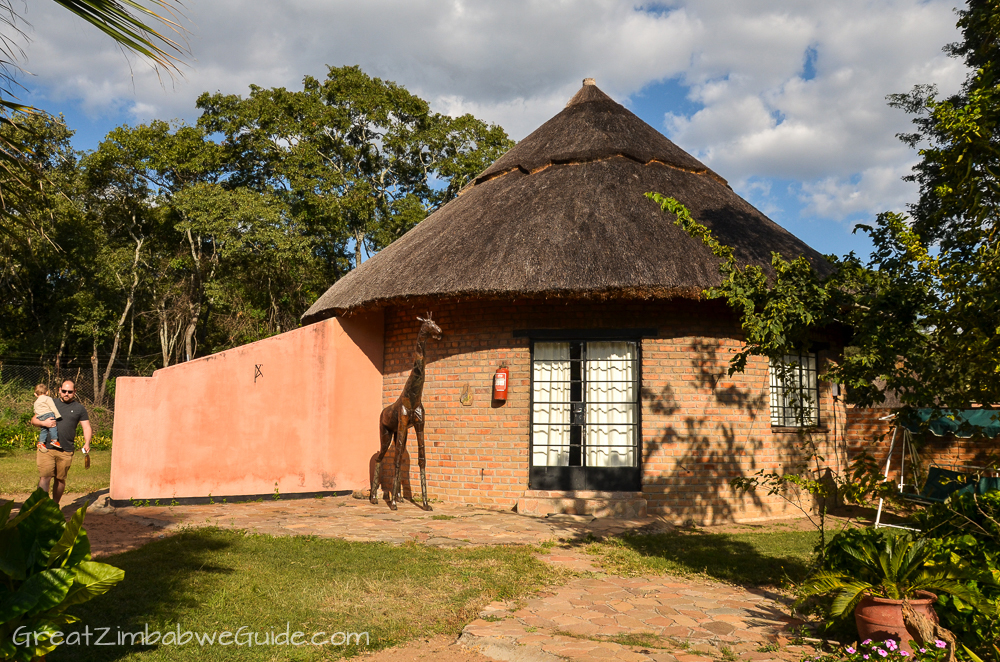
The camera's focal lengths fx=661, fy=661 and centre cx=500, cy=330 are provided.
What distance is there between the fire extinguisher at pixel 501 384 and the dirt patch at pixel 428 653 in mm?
5059

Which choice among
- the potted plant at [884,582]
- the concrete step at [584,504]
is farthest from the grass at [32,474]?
the potted plant at [884,582]

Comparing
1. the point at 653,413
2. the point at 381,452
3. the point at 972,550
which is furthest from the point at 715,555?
the point at 381,452

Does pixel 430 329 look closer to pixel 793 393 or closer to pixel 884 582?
pixel 793 393

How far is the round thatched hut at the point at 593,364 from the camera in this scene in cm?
861

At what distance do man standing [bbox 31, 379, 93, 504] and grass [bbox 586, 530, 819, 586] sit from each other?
21.0 feet

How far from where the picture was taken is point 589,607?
4836mm

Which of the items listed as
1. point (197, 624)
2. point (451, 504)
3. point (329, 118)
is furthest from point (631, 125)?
point (329, 118)

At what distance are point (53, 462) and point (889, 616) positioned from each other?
873cm

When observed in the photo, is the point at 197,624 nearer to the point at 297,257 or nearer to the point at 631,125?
the point at 631,125

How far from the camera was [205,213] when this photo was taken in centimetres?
1941

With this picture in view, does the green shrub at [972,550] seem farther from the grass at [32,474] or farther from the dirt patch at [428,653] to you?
the grass at [32,474]

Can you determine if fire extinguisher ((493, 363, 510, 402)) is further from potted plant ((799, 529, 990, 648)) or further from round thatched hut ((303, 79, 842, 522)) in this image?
potted plant ((799, 529, 990, 648))

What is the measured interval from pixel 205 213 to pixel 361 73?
27.8 ft

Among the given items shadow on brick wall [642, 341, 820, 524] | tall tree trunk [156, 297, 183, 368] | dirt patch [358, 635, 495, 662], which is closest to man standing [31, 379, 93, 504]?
dirt patch [358, 635, 495, 662]
